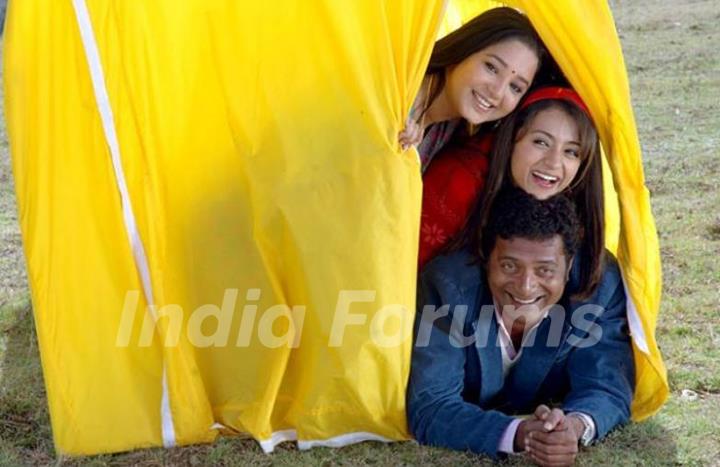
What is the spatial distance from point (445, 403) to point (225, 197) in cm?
87

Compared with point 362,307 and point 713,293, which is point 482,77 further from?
point 713,293

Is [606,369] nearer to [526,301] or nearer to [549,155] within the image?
[526,301]

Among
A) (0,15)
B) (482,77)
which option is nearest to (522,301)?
(482,77)

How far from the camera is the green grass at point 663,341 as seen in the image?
3.33 metres

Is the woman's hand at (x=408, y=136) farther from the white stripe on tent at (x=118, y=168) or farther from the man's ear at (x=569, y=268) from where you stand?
the white stripe on tent at (x=118, y=168)

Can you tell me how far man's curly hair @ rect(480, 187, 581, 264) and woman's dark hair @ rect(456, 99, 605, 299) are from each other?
36mm

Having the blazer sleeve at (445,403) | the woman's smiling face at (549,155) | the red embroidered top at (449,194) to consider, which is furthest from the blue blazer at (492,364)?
the woman's smiling face at (549,155)

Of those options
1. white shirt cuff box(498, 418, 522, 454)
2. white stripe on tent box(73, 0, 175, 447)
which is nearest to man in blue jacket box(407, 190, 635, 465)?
white shirt cuff box(498, 418, 522, 454)

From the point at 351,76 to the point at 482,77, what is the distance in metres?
0.65

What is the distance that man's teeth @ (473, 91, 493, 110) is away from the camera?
11.8ft

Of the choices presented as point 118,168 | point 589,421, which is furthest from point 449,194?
point 118,168

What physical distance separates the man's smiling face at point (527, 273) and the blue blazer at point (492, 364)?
6 cm

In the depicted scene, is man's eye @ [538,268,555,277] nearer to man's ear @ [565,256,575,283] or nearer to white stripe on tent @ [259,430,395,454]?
man's ear @ [565,256,575,283]

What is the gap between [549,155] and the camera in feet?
11.7
